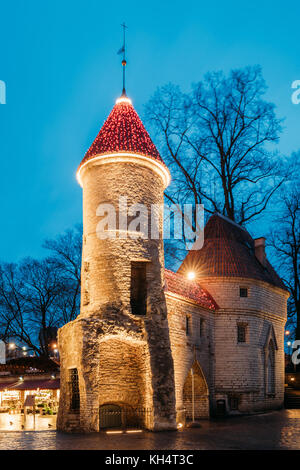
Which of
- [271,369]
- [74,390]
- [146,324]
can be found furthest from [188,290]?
[271,369]

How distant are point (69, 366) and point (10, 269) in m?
31.0

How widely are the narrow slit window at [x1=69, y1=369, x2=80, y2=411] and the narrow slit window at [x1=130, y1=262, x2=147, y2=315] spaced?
3.73m

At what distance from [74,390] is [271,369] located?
1473 cm

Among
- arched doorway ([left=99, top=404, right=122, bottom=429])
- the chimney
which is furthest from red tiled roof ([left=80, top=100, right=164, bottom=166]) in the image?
the chimney

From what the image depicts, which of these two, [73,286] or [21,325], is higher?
[73,286]

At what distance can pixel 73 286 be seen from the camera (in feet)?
143

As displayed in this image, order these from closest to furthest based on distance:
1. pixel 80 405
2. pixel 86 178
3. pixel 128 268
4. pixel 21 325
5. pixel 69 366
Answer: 1. pixel 80 405
2. pixel 69 366
3. pixel 128 268
4. pixel 86 178
5. pixel 21 325

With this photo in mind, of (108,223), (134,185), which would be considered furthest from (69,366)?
(134,185)

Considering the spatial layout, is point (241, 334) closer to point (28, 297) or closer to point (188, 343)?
point (188, 343)

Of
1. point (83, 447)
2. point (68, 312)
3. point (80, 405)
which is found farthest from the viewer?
point (68, 312)

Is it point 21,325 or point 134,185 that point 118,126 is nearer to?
point 134,185

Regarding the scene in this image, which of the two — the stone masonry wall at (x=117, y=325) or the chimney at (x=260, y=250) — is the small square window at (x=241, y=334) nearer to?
the chimney at (x=260, y=250)

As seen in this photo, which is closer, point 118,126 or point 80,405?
point 80,405

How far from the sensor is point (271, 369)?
93.9 ft
